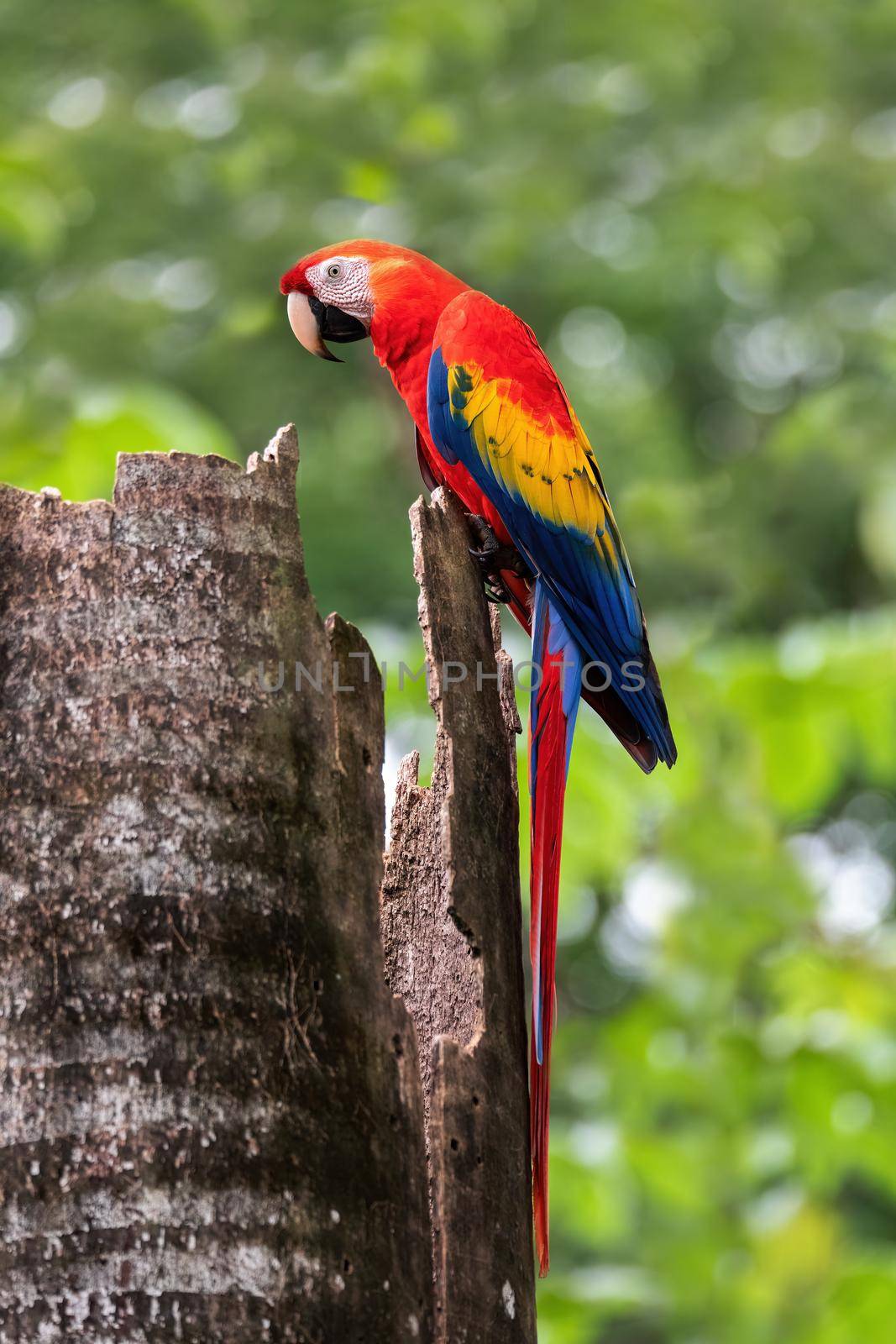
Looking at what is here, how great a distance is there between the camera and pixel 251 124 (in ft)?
16.7

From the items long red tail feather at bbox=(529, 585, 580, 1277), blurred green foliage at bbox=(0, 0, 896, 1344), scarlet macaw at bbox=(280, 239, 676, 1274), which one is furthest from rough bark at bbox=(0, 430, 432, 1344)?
blurred green foliage at bbox=(0, 0, 896, 1344)

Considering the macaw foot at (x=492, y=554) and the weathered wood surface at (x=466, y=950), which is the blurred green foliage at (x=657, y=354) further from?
the weathered wood surface at (x=466, y=950)

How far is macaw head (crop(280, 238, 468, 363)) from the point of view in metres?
2.26

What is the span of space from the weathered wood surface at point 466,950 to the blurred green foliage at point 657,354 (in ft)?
6.04

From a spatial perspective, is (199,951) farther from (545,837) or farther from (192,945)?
(545,837)

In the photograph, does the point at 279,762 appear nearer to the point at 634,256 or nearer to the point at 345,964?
the point at 345,964

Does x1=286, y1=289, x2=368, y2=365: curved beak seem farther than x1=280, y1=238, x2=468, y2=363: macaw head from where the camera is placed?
Yes

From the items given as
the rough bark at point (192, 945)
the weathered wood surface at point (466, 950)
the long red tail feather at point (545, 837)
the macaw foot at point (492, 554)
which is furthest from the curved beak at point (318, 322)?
the rough bark at point (192, 945)

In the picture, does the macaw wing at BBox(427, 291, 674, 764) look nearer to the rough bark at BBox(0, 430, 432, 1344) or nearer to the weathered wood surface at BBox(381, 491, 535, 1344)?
the weathered wood surface at BBox(381, 491, 535, 1344)

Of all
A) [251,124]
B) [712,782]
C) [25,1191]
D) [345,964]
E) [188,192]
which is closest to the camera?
[25,1191]

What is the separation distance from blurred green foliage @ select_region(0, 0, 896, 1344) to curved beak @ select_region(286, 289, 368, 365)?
118 centimetres

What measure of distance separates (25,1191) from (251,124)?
4708 millimetres

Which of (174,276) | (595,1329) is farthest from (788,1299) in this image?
A: (174,276)

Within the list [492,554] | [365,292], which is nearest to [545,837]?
[492,554]
